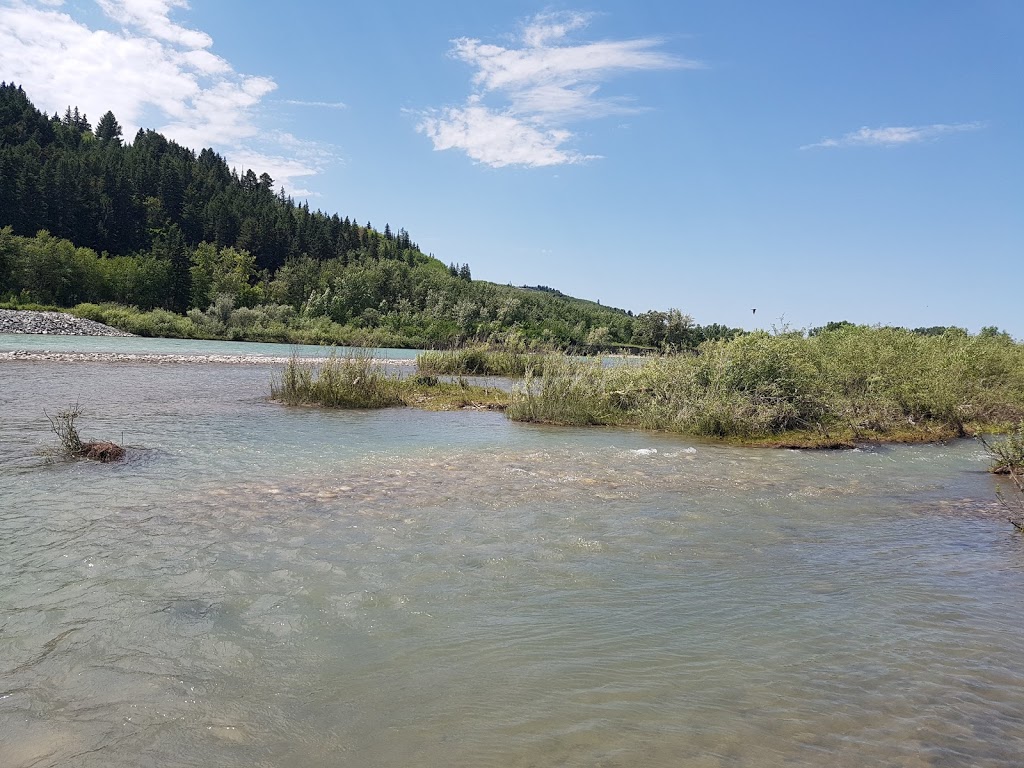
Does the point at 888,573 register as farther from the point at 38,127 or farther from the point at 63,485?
the point at 38,127

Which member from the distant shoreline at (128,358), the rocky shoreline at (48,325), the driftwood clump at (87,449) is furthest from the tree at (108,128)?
the driftwood clump at (87,449)

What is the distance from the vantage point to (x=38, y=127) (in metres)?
136

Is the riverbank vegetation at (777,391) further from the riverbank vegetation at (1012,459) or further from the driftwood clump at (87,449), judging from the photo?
the driftwood clump at (87,449)

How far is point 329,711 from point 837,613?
4.10 meters

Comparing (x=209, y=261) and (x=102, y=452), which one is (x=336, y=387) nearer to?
(x=102, y=452)

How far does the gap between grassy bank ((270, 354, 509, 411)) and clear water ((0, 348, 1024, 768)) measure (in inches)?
350

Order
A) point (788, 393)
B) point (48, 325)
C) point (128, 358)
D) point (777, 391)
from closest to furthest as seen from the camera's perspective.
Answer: point (777, 391) < point (788, 393) < point (128, 358) < point (48, 325)

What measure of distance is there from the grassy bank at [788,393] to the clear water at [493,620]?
592 centimetres

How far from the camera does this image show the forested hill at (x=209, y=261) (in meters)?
74.0

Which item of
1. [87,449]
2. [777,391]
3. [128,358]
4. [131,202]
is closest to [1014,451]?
[777,391]

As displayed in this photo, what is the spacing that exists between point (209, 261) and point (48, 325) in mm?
55400

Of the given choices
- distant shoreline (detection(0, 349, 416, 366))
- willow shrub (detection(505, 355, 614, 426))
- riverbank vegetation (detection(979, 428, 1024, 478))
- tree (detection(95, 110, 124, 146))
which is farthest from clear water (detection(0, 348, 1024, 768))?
tree (detection(95, 110, 124, 146))

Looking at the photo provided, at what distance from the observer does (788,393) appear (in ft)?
55.4

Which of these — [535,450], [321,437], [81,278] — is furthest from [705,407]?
[81,278]
